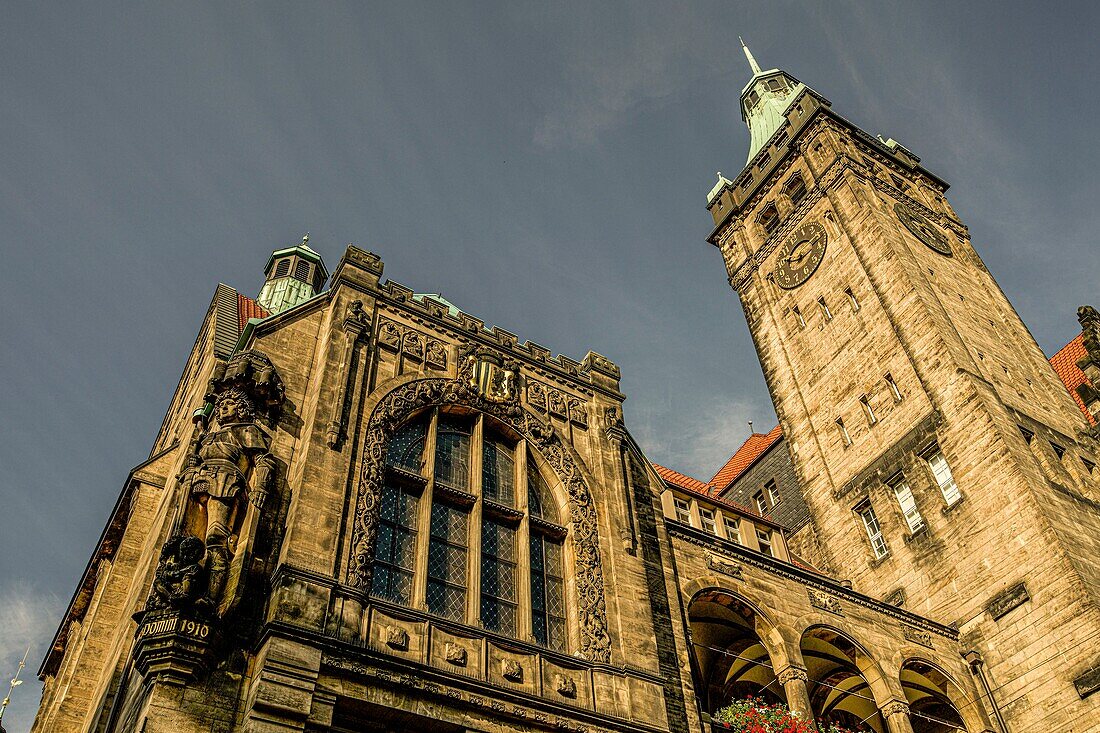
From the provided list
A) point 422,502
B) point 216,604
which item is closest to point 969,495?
point 422,502

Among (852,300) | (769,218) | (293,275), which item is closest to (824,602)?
(852,300)

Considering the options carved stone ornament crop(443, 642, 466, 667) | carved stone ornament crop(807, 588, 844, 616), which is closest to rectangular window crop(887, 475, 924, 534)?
carved stone ornament crop(807, 588, 844, 616)

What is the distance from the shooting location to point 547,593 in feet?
52.9

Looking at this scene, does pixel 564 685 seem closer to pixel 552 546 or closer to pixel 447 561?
pixel 447 561

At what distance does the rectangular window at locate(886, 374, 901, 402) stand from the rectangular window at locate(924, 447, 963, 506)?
257cm

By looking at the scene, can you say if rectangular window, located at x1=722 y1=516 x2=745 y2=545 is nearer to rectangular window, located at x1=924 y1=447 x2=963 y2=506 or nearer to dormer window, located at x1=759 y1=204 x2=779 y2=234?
rectangular window, located at x1=924 y1=447 x2=963 y2=506

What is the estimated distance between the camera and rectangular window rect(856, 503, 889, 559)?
27688 millimetres

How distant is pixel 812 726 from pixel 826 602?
441cm

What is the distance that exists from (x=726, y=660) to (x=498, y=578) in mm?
8719

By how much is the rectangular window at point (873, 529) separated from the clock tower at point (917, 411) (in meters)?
0.07

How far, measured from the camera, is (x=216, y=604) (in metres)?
12.2

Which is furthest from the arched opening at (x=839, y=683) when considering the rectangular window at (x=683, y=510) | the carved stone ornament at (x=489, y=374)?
the carved stone ornament at (x=489, y=374)

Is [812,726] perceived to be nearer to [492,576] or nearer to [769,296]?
[492,576]

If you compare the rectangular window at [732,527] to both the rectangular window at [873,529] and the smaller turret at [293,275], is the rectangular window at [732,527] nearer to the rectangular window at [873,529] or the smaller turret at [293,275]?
the rectangular window at [873,529]
